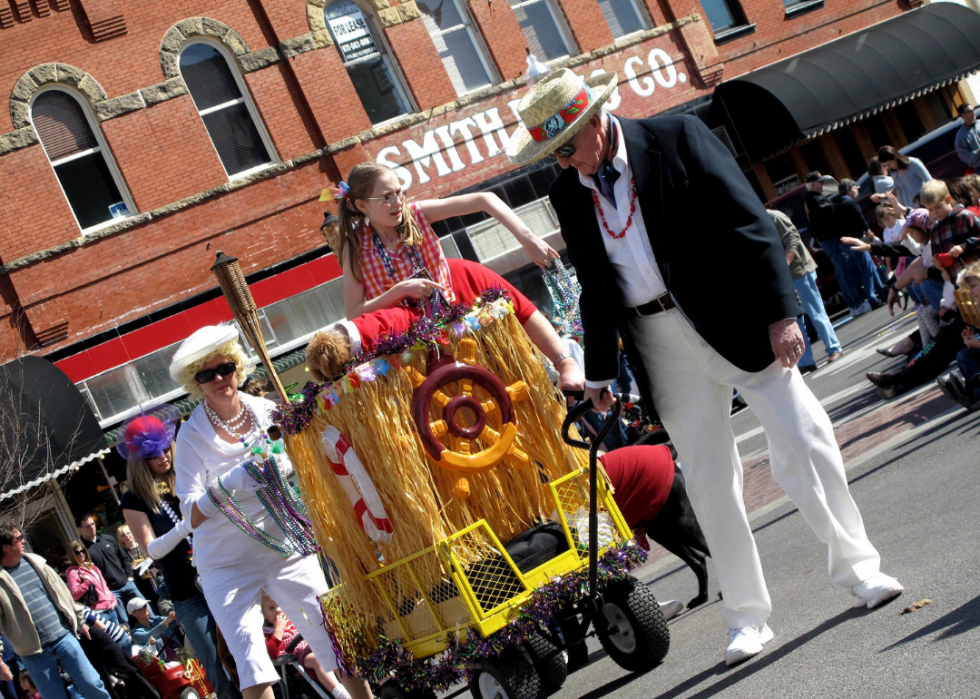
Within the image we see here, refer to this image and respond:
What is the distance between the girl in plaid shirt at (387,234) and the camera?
5.09m

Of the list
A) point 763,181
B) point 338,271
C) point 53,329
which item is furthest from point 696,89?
point 53,329

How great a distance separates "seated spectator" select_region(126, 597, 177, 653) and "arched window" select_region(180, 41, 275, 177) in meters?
8.77

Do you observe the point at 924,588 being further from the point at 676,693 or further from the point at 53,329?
the point at 53,329

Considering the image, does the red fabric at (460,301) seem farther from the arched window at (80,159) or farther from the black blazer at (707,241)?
the arched window at (80,159)

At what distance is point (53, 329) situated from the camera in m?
17.0

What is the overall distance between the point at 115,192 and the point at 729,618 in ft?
51.5

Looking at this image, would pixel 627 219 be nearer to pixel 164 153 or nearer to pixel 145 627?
pixel 145 627

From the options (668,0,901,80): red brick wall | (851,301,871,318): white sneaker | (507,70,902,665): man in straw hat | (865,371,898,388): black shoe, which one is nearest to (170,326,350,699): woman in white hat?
(507,70,902,665): man in straw hat

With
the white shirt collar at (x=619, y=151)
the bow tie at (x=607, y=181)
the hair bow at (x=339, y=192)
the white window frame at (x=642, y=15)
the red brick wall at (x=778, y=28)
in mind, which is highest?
the white window frame at (x=642, y=15)

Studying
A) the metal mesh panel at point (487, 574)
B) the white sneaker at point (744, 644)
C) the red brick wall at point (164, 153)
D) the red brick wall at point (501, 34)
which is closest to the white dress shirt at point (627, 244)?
the metal mesh panel at point (487, 574)

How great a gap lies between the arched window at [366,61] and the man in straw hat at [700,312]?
15.6 metres

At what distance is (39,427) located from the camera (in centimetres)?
1570

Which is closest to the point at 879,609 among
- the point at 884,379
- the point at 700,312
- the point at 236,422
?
the point at 700,312

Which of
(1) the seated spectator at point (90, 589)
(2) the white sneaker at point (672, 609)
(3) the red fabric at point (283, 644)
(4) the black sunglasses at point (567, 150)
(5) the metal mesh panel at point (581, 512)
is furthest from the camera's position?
(1) the seated spectator at point (90, 589)
